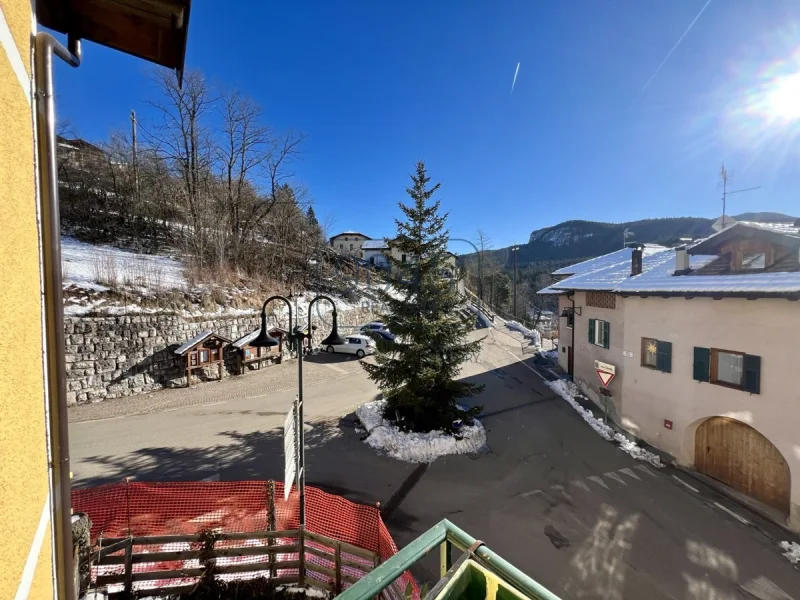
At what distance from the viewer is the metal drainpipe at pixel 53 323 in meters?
1.91

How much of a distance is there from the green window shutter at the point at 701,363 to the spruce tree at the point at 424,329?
600 centimetres

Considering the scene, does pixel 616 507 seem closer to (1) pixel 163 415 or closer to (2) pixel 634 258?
(2) pixel 634 258

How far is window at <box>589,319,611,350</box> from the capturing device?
13.9 m

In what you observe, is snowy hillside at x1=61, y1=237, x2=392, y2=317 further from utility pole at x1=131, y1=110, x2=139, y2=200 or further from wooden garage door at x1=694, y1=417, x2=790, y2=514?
wooden garage door at x1=694, y1=417, x2=790, y2=514

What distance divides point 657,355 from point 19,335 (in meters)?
13.8

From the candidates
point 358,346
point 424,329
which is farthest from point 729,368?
point 358,346

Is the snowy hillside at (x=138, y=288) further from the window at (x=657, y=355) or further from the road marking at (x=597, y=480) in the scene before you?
the window at (x=657, y=355)

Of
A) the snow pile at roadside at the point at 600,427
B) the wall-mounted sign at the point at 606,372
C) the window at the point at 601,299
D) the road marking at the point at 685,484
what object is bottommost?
the road marking at the point at 685,484

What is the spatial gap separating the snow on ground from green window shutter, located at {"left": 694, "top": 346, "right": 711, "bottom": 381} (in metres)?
22.3

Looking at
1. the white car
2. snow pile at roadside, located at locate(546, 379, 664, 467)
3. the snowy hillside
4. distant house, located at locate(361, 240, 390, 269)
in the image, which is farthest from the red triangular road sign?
distant house, located at locate(361, 240, 390, 269)

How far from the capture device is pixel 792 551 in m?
7.07

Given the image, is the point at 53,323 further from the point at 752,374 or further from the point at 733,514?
the point at 733,514

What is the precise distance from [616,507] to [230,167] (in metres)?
28.9

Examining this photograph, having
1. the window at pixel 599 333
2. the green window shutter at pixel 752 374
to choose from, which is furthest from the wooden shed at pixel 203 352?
the green window shutter at pixel 752 374
